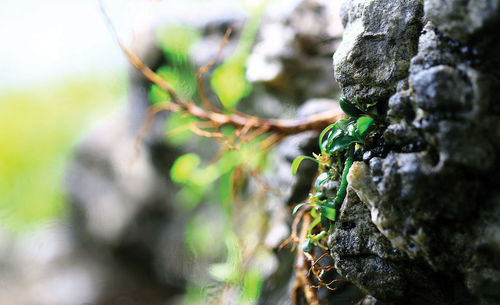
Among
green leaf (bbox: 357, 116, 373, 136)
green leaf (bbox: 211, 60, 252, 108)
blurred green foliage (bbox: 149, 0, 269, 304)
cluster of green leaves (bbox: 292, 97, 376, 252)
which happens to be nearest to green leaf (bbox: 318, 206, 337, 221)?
cluster of green leaves (bbox: 292, 97, 376, 252)

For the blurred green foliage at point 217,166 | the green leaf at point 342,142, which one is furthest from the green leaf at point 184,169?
the green leaf at point 342,142

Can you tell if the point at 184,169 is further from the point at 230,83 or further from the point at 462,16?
the point at 462,16

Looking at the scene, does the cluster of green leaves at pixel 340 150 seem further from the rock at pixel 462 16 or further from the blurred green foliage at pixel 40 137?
the blurred green foliage at pixel 40 137

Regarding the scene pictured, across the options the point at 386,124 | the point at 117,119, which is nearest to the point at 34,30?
the point at 117,119

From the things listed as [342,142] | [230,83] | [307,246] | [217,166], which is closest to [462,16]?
[342,142]

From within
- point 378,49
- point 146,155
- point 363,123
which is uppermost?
point 378,49
